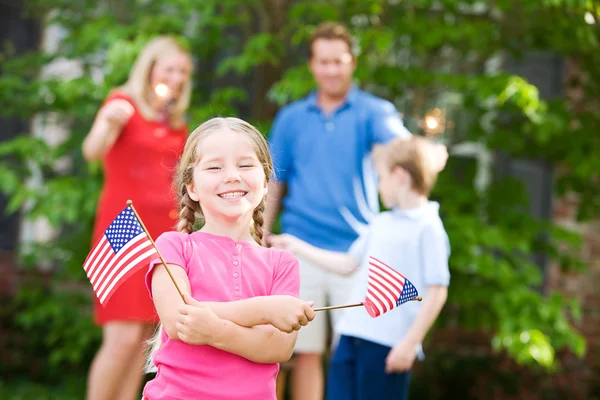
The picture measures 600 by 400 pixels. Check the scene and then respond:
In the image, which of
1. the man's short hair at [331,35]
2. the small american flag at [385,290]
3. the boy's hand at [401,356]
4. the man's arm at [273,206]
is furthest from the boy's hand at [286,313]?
the man's short hair at [331,35]

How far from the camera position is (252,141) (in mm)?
2275

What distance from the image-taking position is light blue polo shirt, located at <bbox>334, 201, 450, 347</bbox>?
Answer: 329cm

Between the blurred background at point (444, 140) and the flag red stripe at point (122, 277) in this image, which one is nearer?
the flag red stripe at point (122, 277)

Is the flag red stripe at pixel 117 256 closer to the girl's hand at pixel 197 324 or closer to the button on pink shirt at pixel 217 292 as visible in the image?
the button on pink shirt at pixel 217 292

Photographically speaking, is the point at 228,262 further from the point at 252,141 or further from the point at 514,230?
the point at 514,230

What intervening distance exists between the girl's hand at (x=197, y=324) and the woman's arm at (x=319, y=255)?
1439 mm

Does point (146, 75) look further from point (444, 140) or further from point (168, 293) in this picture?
point (444, 140)

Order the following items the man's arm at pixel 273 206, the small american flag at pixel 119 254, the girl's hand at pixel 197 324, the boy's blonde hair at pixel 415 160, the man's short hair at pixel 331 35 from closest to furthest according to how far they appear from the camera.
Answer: the girl's hand at pixel 197 324, the small american flag at pixel 119 254, the boy's blonde hair at pixel 415 160, the man's arm at pixel 273 206, the man's short hair at pixel 331 35

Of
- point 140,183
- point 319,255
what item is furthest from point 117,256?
point 140,183

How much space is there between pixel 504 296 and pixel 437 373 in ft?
4.74

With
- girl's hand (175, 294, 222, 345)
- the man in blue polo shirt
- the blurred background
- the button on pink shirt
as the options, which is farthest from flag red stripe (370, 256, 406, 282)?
the blurred background

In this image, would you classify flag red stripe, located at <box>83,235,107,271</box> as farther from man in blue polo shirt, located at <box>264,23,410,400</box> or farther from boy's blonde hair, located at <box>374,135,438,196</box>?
man in blue polo shirt, located at <box>264,23,410,400</box>

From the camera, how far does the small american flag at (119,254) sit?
2160 millimetres

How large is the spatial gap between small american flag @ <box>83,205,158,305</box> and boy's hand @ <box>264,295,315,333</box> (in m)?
0.32
